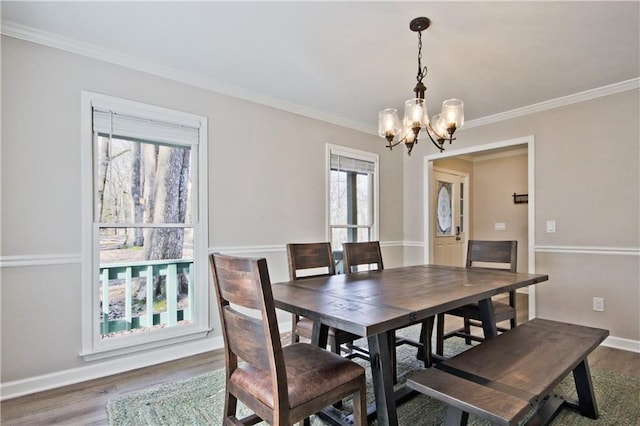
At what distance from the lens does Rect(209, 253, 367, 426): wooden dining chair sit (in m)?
1.20

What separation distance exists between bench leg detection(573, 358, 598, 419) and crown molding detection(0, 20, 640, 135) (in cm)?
263

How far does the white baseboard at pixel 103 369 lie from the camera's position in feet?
7.06

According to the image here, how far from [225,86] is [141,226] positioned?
145 centimetres

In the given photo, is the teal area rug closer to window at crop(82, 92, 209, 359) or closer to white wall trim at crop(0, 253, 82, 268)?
window at crop(82, 92, 209, 359)

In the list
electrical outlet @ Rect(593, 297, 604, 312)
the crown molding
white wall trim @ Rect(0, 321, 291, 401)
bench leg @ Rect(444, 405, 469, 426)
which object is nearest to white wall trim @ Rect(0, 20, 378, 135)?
the crown molding

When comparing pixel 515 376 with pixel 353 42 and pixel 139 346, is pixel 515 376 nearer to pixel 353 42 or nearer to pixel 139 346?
pixel 353 42

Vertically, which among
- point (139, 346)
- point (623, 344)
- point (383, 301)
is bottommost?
point (623, 344)

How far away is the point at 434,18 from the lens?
208 cm

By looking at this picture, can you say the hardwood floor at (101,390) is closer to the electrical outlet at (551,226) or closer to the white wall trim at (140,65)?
the electrical outlet at (551,226)

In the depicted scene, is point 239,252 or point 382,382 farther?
point 239,252

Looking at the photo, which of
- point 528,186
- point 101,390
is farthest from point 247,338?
point 528,186

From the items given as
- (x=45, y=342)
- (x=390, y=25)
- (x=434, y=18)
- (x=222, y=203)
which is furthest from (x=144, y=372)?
(x=434, y=18)

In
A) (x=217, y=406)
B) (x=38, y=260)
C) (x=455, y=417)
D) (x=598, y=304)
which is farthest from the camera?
(x=598, y=304)

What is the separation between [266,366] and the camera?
1244mm
